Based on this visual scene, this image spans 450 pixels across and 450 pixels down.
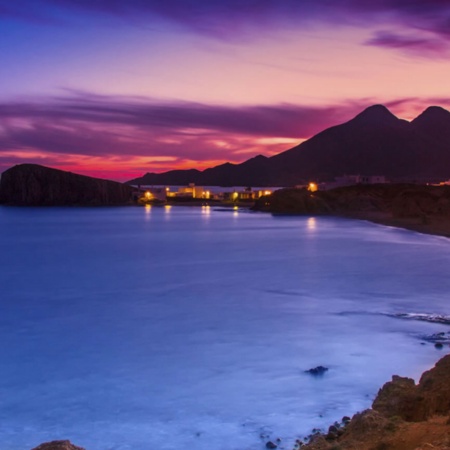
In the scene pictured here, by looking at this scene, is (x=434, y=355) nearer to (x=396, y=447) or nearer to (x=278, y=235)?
(x=396, y=447)

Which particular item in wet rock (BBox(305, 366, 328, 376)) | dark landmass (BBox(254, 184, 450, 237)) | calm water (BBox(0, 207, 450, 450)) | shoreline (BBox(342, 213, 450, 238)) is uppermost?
dark landmass (BBox(254, 184, 450, 237))

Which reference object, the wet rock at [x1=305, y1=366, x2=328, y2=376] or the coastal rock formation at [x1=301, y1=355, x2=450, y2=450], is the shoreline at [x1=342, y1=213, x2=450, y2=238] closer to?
the wet rock at [x1=305, y1=366, x2=328, y2=376]

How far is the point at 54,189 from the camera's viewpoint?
398ft

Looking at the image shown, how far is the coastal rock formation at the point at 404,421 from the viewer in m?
4.81

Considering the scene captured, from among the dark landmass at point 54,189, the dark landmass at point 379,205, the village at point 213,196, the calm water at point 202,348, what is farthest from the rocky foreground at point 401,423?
the dark landmass at point 54,189

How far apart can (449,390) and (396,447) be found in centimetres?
176

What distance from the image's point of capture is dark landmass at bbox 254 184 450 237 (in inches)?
1956

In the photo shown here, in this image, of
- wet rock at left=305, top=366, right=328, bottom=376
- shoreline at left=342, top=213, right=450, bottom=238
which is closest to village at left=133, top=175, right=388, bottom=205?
shoreline at left=342, top=213, right=450, bottom=238

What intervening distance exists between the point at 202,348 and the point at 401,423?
5.70 meters

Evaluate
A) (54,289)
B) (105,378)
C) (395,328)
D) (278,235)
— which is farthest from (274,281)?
(278,235)

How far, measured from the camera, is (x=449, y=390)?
6215mm

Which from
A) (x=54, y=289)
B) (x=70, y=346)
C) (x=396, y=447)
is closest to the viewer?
(x=396, y=447)

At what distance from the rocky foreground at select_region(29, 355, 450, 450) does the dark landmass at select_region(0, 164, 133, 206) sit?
116m

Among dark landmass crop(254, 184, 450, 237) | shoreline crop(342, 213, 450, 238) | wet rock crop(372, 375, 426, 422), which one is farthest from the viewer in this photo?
dark landmass crop(254, 184, 450, 237)
